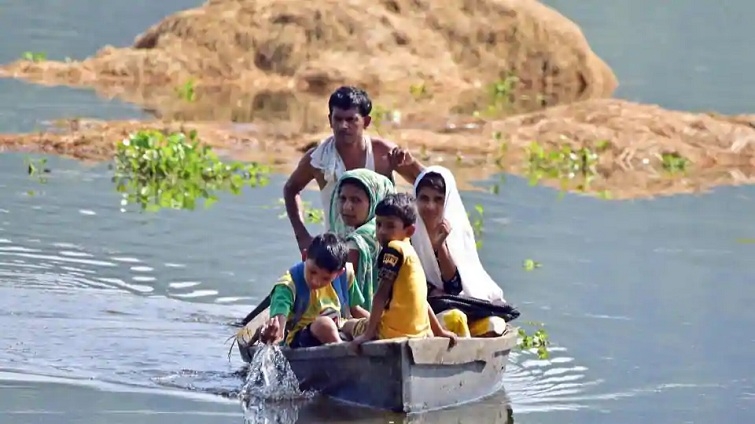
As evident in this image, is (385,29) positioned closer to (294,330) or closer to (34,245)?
(34,245)

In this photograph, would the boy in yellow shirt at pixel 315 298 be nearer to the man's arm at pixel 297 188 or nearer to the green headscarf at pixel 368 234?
the green headscarf at pixel 368 234

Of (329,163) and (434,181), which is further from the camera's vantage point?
(329,163)

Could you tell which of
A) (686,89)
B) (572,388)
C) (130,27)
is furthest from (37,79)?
(572,388)

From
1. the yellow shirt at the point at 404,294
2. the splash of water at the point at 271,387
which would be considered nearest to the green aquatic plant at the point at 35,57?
the splash of water at the point at 271,387

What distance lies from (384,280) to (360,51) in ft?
50.8

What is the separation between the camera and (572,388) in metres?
10.4

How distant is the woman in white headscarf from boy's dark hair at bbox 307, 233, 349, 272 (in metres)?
0.76

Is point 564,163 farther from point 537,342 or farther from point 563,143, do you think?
point 537,342

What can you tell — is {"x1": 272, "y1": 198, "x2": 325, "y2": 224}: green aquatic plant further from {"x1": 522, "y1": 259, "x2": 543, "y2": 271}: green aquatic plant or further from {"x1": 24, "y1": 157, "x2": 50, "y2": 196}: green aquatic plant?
{"x1": 24, "y1": 157, "x2": 50, "y2": 196}: green aquatic plant

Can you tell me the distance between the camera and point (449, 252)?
9945mm

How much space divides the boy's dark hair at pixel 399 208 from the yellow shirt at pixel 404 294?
0.47 feet

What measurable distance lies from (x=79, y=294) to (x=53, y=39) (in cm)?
1731

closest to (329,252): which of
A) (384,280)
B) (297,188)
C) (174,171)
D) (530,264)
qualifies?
(384,280)

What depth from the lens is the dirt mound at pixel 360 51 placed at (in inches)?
936
